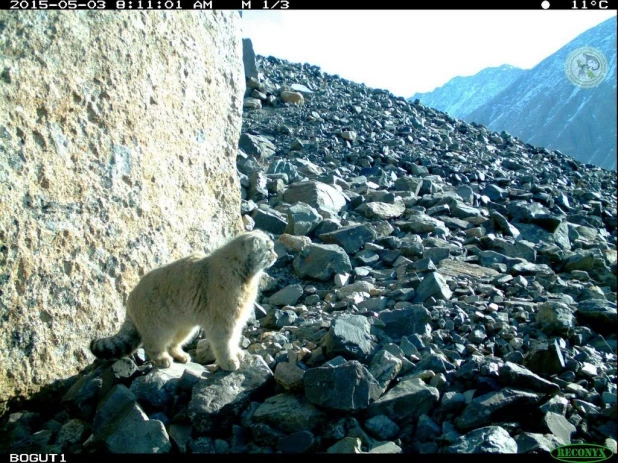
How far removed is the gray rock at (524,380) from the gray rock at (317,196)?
6.67m

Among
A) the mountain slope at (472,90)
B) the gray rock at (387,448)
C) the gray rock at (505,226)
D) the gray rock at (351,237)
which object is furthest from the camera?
the mountain slope at (472,90)

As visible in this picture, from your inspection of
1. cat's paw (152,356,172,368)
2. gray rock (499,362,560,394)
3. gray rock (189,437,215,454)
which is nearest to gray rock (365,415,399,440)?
gray rock (499,362,560,394)

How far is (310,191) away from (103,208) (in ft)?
20.3

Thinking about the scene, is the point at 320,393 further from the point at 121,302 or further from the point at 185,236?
the point at 185,236

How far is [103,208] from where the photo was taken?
6188mm

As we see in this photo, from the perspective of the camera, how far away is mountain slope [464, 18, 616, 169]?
770 centimetres

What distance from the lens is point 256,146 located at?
15422 mm

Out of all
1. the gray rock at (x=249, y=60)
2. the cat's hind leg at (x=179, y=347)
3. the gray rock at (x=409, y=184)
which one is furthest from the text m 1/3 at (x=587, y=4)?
the gray rock at (x=249, y=60)

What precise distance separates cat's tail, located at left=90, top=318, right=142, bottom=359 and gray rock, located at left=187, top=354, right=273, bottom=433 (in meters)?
1.04

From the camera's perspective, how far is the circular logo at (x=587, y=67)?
25.1 feet

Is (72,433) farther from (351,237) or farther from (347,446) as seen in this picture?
(351,237)

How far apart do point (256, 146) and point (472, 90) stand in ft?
65.5

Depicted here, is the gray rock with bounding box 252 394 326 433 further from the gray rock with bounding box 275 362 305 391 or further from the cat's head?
the cat's head

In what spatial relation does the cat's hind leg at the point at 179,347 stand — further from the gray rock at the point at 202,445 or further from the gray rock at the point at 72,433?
the gray rock at the point at 202,445
